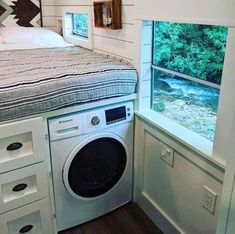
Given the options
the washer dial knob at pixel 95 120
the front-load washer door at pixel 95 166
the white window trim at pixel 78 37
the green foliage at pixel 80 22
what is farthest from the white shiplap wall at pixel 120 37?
the front-load washer door at pixel 95 166

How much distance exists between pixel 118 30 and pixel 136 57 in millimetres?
303

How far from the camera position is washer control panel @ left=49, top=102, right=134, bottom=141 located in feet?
5.23

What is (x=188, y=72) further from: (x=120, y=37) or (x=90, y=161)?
(x=90, y=161)

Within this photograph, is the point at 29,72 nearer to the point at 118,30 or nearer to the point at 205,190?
the point at 118,30

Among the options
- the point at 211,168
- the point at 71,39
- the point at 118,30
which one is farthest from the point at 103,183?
the point at 71,39

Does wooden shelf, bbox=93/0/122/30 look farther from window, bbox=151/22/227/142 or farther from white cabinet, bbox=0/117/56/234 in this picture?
white cabinet, bbox=0/117/56/234

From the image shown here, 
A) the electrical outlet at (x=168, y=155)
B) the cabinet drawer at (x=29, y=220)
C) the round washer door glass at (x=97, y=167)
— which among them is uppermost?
the electrical outlet at (x=168, y=155)

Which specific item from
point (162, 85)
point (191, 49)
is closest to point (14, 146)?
point (162, 85)

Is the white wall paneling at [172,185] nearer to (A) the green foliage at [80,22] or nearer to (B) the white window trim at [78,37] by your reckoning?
(B) the white window trim at [78,37]

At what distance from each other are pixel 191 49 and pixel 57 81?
0.77m

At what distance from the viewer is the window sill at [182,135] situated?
1.39m

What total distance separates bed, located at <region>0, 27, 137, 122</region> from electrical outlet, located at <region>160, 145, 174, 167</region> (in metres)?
0.44

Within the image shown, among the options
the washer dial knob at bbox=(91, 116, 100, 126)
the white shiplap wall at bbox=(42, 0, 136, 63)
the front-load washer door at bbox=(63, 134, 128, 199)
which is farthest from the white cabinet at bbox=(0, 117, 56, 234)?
the white shiplap wall at bbox=(42, 0, 136, 63)

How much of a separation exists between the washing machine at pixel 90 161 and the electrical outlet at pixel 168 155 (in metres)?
0.29
